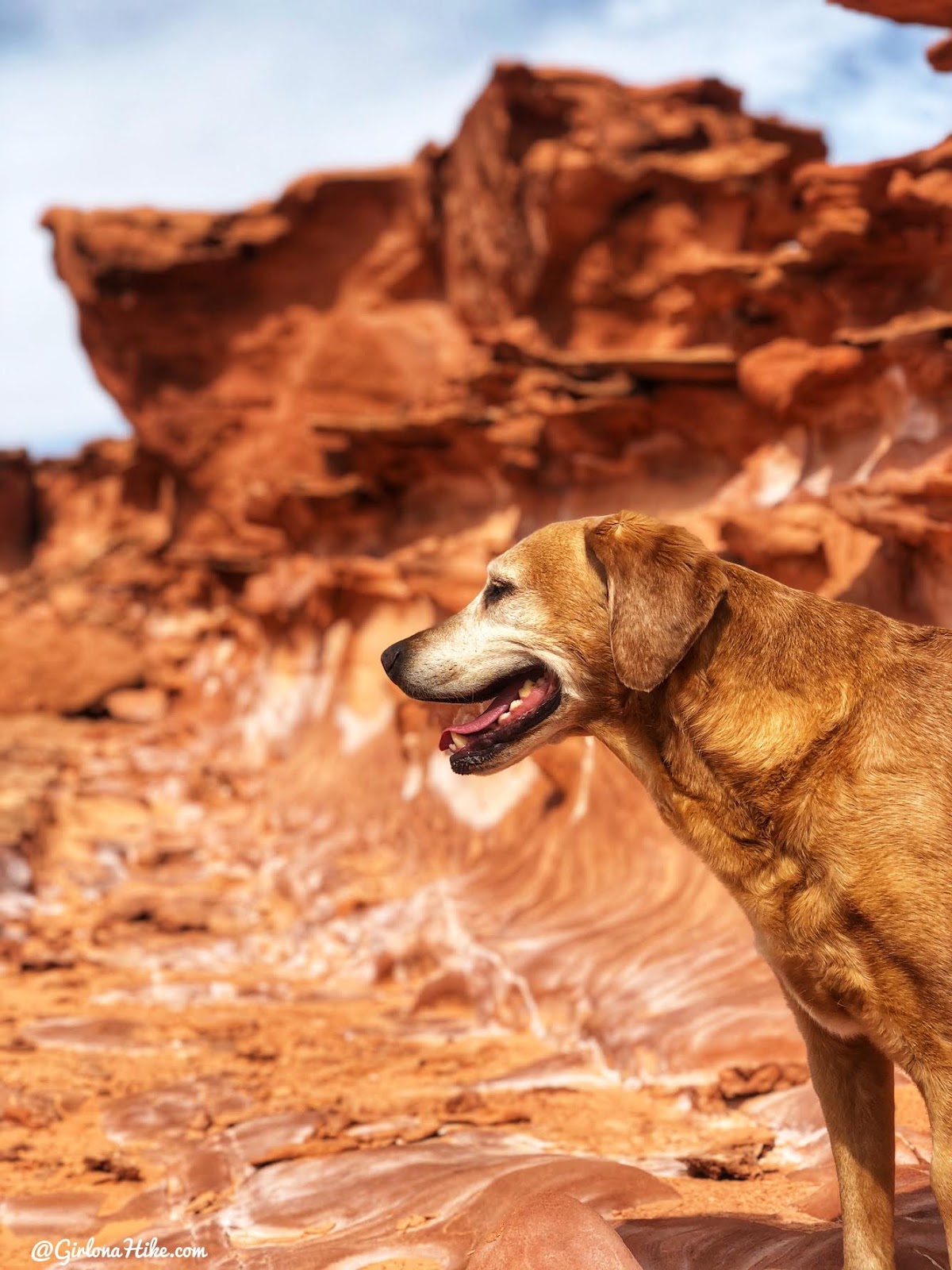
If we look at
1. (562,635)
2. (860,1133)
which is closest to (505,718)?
(562,635)

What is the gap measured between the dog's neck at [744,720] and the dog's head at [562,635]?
0.37 ft

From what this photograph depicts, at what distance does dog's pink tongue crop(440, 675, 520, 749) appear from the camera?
3.26 metres

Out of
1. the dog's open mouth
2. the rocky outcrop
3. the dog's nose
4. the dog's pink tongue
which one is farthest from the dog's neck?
the rocky outcrop

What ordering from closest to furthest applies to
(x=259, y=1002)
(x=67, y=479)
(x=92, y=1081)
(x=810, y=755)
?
(x=810, y=755) < (x=92, y=1081) < (x=259, y=1002) < (x=67, y=479)

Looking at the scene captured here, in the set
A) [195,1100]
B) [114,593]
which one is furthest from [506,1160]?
[114,593]

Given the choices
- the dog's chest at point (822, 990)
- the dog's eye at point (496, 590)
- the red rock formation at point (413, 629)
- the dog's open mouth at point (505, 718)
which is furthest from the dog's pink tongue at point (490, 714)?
the red rock formation at point (413, 629)

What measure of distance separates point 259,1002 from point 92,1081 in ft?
6.00

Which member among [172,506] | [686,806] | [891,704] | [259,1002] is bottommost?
[259,1002]

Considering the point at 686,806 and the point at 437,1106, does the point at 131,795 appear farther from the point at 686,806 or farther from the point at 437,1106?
the point at 686,806

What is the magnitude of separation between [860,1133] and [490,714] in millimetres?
1356

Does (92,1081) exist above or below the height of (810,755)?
below

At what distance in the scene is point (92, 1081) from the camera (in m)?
5.75

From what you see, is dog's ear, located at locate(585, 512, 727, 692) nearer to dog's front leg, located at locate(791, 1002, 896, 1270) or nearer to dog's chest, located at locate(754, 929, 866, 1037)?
dog's chest, located at locate(754, 929, 866, 1037)

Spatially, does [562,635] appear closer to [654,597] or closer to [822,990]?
[654,597]
